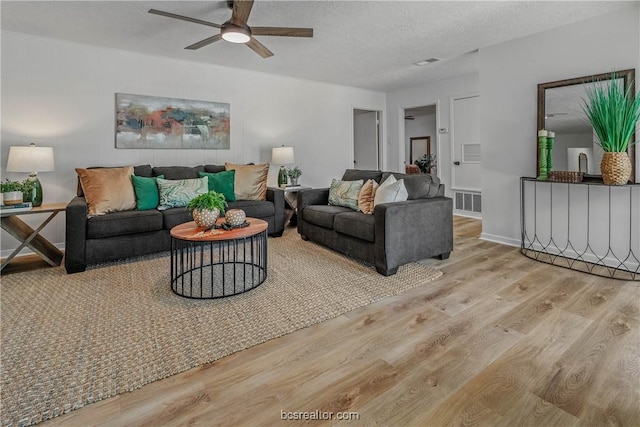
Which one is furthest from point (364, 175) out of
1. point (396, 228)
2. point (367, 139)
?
point (367, 139)

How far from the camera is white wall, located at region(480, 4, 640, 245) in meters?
3.09

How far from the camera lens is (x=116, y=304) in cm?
241

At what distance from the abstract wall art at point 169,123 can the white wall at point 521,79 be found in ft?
11.7

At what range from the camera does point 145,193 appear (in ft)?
12.0

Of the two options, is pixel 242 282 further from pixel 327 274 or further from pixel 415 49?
pixel 415 49

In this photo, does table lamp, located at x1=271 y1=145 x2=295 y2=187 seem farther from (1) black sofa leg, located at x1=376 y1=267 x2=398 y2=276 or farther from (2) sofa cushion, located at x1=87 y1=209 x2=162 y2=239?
(1) black sofa leg, located at x1=376 y1=267 x2=398 y2=276

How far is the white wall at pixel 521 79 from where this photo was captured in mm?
3088

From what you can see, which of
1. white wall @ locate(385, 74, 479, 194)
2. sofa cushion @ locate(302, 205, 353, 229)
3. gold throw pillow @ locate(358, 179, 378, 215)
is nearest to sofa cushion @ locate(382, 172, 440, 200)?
gold throw pillow @ locate(358, 179, 378, 215)

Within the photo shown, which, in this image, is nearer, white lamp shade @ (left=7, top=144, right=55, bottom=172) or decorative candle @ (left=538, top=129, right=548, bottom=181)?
white lamp shade @ (left=7, top=144, right=55, bottom=172)

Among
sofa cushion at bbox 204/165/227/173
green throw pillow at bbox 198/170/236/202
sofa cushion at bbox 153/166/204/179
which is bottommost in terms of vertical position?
green throw pillow at bbox 198/170/236/202

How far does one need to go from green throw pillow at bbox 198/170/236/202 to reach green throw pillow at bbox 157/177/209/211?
24 cm

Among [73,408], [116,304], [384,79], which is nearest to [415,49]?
[384,79]

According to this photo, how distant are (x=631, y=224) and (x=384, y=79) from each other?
3998 mm

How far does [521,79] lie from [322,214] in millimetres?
2687
